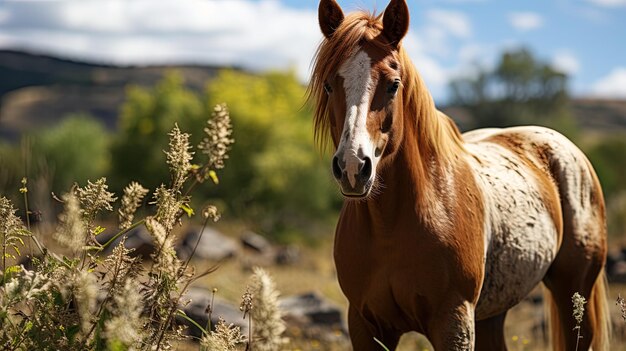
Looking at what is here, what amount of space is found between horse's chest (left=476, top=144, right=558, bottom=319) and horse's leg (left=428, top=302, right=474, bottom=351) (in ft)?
1.95

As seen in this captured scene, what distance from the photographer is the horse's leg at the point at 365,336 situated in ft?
13.4

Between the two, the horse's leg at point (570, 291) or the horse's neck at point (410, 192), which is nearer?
the horse's neck at point (410, 192)

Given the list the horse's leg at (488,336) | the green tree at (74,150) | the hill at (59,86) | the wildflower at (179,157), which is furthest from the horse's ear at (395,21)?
the hill at (59,86)

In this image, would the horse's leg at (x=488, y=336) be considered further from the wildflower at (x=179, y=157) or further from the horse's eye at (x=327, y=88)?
the wildflower at (x=179, y=157)

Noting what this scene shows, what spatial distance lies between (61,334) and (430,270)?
177 cm

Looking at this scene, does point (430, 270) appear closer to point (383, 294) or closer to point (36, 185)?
point (383, 294)

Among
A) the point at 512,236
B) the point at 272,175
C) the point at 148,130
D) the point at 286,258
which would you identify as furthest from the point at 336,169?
the point at 148,130

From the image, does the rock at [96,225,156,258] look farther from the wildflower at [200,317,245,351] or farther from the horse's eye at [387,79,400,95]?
the wildflower at [200,317,245,351]

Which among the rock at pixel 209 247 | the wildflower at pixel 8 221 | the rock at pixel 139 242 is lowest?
the rock at pixel 209 247

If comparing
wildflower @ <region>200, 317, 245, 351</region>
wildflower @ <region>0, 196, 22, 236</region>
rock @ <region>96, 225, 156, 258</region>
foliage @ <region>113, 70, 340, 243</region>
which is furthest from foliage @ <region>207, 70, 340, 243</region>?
wildflower @ <region>200, 317, 245, 351</region>

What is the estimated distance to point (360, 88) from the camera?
3.51 m

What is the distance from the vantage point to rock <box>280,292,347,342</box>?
9.55 metres

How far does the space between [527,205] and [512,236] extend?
304 millimetres

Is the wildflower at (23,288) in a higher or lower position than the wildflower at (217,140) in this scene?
lower
